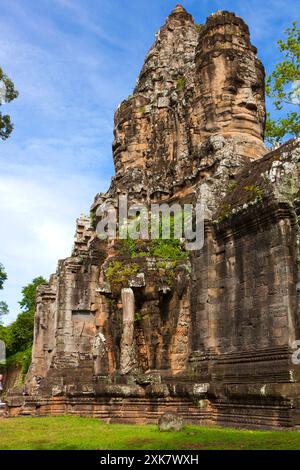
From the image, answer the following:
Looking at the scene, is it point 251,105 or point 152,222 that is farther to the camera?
point 251,105

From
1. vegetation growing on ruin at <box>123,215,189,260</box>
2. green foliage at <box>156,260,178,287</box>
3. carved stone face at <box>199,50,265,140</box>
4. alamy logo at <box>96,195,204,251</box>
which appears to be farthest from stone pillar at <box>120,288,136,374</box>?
carved stone face at <box>199,50,265,140</box>

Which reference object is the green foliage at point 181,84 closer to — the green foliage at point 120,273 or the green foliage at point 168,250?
the green foliage at point 168,250

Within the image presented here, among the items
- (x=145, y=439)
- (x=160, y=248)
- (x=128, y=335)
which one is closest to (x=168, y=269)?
(x=160, y=248)

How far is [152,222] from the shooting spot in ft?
55.2

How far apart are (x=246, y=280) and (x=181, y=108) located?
8.36 meters

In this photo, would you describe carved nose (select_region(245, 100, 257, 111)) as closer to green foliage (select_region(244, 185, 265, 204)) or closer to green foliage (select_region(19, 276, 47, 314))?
green foliage (select_region(244, 185, 265, 204))

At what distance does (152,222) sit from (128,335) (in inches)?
149

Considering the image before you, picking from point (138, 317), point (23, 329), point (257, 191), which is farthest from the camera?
point (23, 329)

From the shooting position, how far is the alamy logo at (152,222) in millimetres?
14477

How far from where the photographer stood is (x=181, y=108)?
18781 mm

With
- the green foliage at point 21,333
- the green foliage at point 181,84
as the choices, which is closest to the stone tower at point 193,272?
the green foliage at point 181,84

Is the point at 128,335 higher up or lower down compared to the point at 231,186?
lower down

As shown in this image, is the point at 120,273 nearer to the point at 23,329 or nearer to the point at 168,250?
the point at 168,250

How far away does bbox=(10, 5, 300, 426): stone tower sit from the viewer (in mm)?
11469
